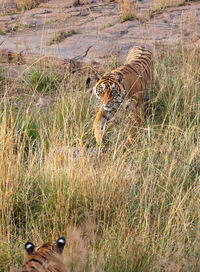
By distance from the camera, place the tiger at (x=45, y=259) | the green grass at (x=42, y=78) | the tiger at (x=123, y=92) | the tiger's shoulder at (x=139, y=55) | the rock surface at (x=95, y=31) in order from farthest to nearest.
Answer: the rock surface at (x=95, y=31)
the green grass at (x=42, y=78)
the tiger's shoulder at (x=139, y=55)
the tiger at (x=123, y=92)
the tiger at (x=45, y=259)

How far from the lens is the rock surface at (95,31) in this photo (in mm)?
6949

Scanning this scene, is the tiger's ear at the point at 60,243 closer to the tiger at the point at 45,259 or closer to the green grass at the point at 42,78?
the tiger at the point at 45,259

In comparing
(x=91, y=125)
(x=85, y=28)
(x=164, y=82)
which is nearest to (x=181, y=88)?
(x=164, y=82)

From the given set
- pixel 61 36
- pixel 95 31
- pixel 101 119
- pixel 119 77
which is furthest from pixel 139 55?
pixel 95 31

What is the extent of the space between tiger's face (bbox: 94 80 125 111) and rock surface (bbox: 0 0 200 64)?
158cm

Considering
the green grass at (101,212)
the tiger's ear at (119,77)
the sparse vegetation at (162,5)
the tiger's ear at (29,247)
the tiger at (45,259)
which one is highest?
the sparse vegetation at (162,5)

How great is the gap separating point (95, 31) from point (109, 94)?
13.5 ft

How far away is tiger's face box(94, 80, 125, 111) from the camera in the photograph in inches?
176

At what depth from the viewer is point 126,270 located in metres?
2.26

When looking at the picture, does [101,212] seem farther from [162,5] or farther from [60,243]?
[162,5]

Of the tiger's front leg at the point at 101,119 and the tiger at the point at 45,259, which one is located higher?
the tiger at the point at 45,259

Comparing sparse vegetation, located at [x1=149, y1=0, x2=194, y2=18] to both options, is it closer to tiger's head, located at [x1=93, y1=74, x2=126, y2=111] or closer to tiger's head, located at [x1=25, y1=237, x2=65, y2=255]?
tiger's head, located at [x1=93, y1=74, x2=126, y2=111]

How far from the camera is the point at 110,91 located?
14.7 ft

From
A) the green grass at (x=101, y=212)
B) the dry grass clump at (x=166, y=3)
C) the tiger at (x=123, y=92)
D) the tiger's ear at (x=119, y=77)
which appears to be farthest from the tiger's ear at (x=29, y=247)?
the dry grass clump at (x=166, y=3)
